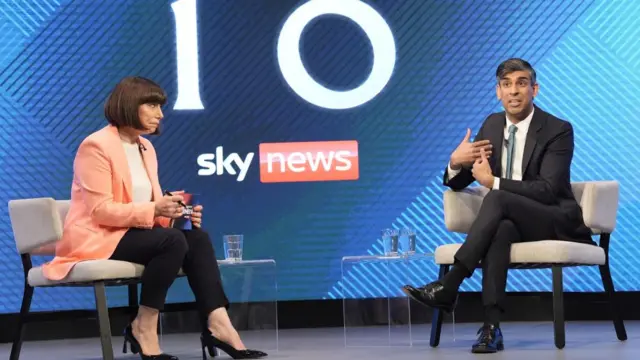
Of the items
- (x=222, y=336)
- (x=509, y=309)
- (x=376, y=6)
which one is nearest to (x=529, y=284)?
(x=509, y=309)

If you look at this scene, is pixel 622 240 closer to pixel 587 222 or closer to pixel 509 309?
pixel 509 309

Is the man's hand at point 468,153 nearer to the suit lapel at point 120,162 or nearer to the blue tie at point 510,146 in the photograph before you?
the blue tie at point 510,146

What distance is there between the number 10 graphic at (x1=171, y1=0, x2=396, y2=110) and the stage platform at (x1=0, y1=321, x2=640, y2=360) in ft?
4.93

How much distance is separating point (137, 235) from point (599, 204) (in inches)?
85.3

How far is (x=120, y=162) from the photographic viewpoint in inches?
175

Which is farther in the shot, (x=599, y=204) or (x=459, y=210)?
(x=459, y=210)


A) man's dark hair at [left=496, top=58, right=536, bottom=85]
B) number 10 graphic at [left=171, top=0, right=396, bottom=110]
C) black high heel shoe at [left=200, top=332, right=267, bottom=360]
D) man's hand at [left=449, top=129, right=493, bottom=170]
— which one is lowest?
black high heel shoe at [left=200, top=332, right=267, bottom=360]

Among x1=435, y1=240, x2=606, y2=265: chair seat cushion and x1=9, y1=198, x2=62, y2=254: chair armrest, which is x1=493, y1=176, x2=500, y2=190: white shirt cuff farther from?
x1=9, y1=198, x2=62, y2=254: chair armrest

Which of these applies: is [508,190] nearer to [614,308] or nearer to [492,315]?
[492,315]

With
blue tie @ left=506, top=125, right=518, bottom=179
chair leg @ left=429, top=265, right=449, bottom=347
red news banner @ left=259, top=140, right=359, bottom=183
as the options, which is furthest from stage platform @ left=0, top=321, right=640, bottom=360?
red news banner @ left=259, top=140, right=359, bottom=183

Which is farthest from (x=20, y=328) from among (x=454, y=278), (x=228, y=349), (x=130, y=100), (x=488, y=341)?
(x=488, y=341)

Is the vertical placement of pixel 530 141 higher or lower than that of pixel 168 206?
higher

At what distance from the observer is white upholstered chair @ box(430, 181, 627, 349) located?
445cm

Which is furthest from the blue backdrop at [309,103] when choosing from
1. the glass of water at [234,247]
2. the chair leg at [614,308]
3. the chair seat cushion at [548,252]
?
the chair seat cushion at [548,252]
